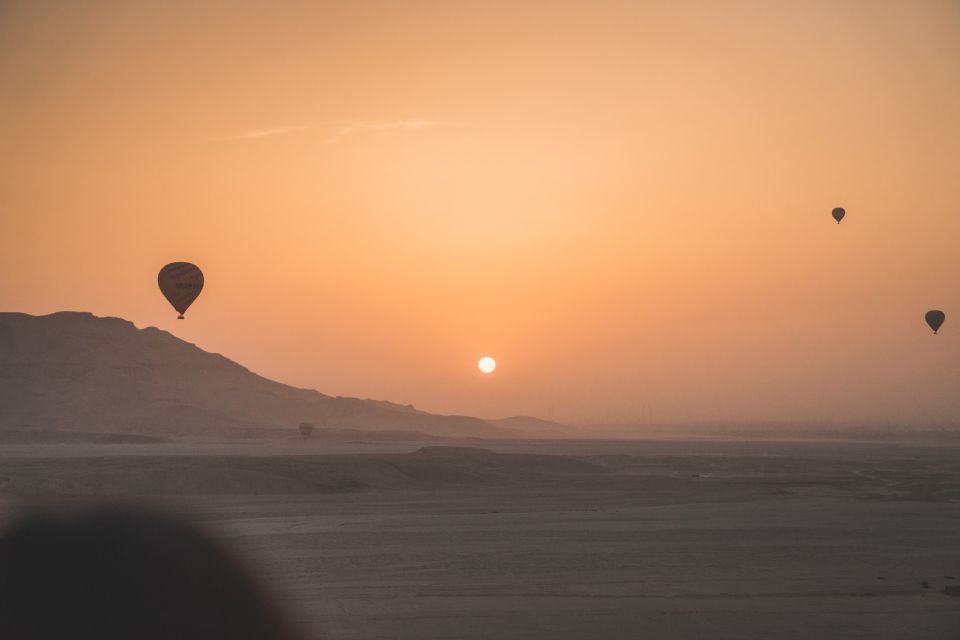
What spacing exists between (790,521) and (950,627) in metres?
14.5

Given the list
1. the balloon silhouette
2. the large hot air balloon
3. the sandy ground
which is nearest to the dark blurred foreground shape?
the sandy ground

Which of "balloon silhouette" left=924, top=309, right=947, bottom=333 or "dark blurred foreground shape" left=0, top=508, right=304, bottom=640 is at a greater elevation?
"balloon silhouette" left=924, top=309, right=947, bottom=333

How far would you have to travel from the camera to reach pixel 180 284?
4578cm

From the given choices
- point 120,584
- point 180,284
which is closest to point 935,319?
point 180,284

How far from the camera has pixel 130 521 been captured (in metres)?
2.62

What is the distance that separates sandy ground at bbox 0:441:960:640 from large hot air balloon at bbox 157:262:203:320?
304 inches

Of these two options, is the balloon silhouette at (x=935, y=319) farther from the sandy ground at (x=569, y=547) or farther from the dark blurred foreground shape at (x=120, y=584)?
the dark blurred foreground shape at (x=120, y=584)

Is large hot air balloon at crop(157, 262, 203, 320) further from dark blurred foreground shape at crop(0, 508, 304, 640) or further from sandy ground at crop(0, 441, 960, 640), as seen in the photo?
dark blurred foreground shape at crop(0, 508, 304, 640)

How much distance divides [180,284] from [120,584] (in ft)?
149

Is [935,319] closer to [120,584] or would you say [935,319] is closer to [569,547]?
[569,547]

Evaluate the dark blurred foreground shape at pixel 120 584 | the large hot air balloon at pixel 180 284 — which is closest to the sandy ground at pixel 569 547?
the dark blurred foreground shape at pixel 120 584

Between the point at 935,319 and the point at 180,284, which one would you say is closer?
the point at 180,284

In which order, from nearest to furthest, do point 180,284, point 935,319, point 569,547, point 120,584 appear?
point 120,584 → point 569,547 → point 180,284 → point 935,319

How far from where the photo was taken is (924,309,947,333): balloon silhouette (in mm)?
57406
